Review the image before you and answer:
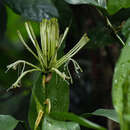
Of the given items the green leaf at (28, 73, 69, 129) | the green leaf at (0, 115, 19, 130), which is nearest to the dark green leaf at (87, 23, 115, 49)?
the green leaf at (28, 73, 69, 129)

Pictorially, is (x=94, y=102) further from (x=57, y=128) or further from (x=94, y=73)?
(x=57, y=128)

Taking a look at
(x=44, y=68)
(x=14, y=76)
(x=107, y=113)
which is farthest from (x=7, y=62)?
(x=107, y=113)

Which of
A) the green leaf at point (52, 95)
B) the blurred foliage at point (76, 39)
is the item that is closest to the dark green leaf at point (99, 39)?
the blurred foliage at point (76, 39)

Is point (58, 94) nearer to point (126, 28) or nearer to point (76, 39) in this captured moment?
point (126, 28)

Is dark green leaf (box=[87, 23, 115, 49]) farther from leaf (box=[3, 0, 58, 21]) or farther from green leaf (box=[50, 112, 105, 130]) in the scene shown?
green leaf (box=[50, 112, 105, 130])

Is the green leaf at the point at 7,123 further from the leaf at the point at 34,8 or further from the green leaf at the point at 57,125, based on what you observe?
the leaf at the point at 34,8
